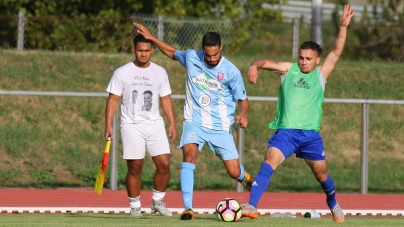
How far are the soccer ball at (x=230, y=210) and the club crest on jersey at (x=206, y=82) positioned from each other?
58.5 inches

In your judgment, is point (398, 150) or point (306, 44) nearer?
point (306, 44)

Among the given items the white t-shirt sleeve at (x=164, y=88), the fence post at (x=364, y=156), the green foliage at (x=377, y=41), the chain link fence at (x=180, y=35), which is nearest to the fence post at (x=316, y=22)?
the chain link fence at (x=180, y=35)

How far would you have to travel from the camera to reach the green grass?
18.0 metres

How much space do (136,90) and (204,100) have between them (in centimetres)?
87

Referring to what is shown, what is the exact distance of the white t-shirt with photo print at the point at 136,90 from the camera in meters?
11.5

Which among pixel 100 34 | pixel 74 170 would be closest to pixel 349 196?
pixel 74 170

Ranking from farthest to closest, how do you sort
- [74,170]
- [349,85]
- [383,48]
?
1. [383,48]
2. [349,85]
3. [74,170]

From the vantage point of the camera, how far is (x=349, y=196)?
16609 mm

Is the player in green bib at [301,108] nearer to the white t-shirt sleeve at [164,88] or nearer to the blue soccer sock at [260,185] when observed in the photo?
the blue soccer sock at [260,185]

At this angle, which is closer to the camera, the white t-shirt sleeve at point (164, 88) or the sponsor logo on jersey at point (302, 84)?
the sponsor logo on jersey at point (302, 84)

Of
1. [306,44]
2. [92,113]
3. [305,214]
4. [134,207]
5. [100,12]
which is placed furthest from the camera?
[100,12]

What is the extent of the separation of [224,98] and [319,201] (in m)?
4.92


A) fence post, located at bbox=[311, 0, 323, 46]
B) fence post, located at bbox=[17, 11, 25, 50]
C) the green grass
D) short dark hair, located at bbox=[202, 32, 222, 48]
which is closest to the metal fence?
fence post, located at bbox=[17, 11, 25, 50]

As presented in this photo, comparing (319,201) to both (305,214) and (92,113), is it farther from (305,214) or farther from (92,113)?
(92,113)
